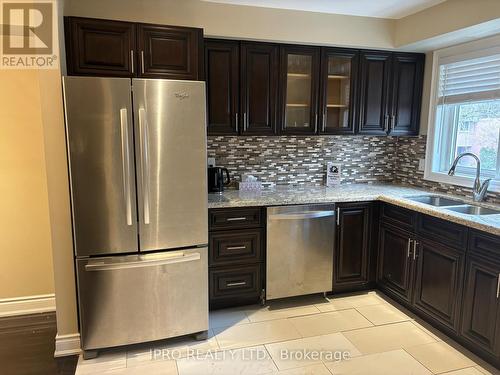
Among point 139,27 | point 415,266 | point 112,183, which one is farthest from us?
point 415,266

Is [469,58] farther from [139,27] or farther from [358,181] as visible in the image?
[139,27]

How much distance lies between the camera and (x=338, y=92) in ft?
11.2

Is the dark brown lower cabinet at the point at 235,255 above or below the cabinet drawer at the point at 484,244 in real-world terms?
below

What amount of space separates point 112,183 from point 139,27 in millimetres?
1174

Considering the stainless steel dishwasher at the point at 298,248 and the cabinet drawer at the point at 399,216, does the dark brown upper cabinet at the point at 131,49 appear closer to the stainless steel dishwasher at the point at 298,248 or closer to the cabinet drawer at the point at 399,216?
the stainless steel dishwasher at the point at 298,248

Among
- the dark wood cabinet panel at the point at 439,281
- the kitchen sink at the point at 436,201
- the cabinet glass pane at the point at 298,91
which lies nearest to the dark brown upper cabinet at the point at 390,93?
the cabinet glass pane at the point at 298,91

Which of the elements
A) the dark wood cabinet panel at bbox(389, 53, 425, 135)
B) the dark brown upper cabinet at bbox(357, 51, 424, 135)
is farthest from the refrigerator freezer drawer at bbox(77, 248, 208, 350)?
the dark wood cabinet panel at bbox(389, 53, 425, 135)

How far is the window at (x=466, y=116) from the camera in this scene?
9.62ft

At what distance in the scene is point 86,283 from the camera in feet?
7.61

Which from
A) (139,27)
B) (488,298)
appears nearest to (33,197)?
(139,27)

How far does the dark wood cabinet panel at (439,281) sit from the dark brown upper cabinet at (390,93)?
4.15ft

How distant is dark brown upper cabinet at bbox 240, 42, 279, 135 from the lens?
309 centimetres
